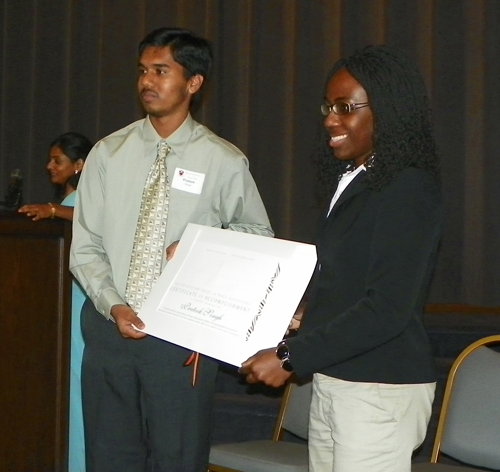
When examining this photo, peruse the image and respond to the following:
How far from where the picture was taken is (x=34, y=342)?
264cm

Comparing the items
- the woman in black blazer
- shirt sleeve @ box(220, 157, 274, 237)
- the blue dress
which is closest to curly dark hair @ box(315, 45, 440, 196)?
the woman in black blazer

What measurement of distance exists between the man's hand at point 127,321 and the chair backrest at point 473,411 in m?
1.09

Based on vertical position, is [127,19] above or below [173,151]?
above

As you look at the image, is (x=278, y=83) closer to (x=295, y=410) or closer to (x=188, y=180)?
(x=295, y=410)

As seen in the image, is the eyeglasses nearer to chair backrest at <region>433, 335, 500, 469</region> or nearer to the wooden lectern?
chair backrest at <region>433, 335, 500, 469</region>

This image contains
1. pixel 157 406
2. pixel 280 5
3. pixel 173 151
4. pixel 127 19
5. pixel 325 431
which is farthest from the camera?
pixel 127 19

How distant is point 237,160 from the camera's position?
7.62 feet

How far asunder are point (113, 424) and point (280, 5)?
12.0 ft

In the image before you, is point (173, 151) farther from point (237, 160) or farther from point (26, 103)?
point (26, 103)

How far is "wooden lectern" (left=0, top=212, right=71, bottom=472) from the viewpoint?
8.36 feet

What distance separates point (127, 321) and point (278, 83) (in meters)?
3.36

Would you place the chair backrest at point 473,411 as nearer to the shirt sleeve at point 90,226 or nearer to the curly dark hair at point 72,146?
the shirt sleeve at point 90,226

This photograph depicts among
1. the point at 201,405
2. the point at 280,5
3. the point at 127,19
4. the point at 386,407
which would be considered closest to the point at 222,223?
the point at 201,405

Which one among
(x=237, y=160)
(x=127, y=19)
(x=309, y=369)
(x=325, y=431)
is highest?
(x=127, y=19)
